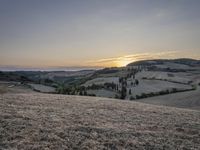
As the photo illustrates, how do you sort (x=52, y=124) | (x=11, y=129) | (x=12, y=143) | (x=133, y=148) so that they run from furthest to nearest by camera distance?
(x=52, y=124), (x=11, y=129), (x=133, y=148), (x=12, y=143)

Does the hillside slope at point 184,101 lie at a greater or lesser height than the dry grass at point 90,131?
lesser

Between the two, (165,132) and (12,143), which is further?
(165,132)

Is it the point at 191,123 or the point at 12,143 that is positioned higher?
the point at 12,143

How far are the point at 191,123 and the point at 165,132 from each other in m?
3.31

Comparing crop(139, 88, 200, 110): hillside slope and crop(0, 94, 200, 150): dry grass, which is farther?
crop(139, 88, 200, 110): hillside slope

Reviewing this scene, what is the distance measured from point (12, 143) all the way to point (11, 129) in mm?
1634

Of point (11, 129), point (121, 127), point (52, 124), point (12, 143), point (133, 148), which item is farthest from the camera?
point (121, 127)

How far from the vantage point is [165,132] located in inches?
471

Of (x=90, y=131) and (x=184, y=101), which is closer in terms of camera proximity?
(x=90, y=131)

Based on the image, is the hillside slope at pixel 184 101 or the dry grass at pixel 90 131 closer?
the dry grass at pixel 90 131

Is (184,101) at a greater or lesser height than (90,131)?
lesser

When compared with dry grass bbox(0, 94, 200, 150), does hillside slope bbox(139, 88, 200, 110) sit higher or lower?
lower

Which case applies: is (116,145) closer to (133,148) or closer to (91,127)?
(133,148)

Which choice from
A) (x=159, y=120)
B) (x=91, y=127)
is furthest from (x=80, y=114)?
(x=159, y=120)
